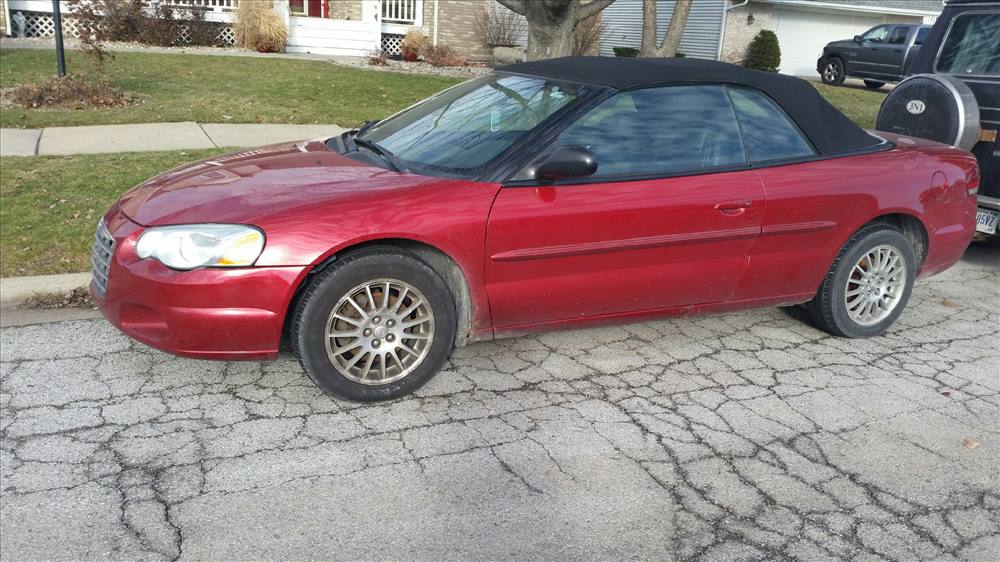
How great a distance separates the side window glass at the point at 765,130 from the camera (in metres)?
4.60

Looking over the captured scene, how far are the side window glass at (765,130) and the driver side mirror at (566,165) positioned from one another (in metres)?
1.07

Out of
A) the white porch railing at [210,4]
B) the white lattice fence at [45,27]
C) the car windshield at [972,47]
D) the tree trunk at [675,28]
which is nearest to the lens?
the car windshield at [972,47]

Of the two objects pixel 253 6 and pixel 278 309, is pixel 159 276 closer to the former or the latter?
pixel 278 309

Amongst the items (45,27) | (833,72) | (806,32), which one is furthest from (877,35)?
(45,27)

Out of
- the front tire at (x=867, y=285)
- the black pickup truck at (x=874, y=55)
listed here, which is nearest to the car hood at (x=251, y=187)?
the front tire at (x=867, y=285)

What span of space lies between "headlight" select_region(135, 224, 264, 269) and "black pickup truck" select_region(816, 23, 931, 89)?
20.2 m

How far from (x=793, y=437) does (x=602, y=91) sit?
1.91 m

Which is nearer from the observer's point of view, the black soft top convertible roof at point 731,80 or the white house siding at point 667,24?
the black soft top convertible roof at point 731,80

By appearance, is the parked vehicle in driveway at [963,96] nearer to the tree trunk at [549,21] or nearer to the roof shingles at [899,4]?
the tree trunk at [549,21]

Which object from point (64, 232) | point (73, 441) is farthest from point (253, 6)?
point (73, 441)

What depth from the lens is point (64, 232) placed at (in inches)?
232

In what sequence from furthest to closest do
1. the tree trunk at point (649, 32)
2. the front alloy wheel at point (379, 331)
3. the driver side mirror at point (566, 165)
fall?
the tree trunk at point (649, 32), the driver side mirror at point (566, 165), the front alloy wheel at point (379, 331)

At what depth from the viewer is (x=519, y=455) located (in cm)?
361

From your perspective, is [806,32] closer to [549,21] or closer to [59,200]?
[549,21]
